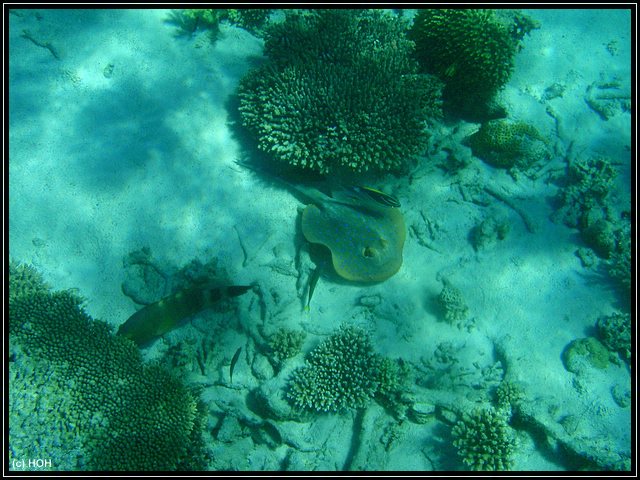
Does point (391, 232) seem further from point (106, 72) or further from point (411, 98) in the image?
point (106, 72)

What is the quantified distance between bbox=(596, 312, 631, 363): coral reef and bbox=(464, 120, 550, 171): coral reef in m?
2.94

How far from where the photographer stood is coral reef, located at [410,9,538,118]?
5.75m

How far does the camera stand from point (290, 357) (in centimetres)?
494

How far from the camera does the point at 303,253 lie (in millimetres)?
5422

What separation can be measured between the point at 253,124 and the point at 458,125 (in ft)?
12.9

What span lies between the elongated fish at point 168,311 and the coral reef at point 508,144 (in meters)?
5.00

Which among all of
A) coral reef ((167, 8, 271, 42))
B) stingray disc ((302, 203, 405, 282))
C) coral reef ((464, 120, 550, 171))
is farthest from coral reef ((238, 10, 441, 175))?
coral reef ((464, 120, 550, 171))

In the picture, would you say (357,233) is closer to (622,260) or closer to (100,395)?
(100,395)

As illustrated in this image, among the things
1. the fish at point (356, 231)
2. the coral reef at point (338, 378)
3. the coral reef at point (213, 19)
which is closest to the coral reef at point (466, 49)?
the fish at point (356, 231)

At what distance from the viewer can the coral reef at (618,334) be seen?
17.1 ft

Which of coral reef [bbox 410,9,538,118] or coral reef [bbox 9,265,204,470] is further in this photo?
coral reef [bbox 410,9,538,118]

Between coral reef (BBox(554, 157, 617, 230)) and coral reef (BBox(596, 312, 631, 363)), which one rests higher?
coral reef (BBox(554, 157, 617, 230))

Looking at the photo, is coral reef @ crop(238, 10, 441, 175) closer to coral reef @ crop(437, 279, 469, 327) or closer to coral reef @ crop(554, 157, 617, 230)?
coral reef @ crop(437, 279, 469, 327)

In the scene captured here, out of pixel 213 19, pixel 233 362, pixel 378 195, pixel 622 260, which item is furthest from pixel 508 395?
pixel 213 19
